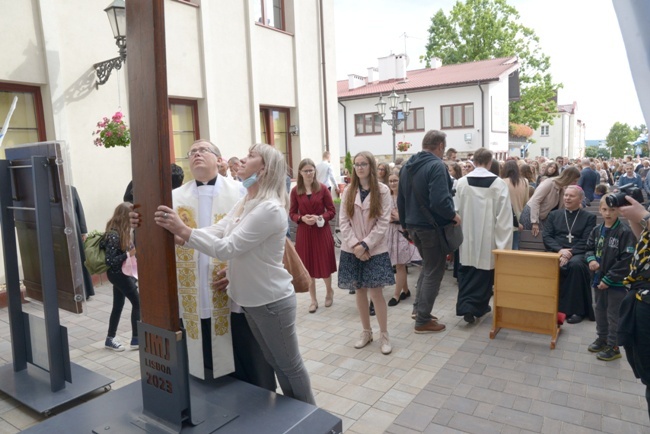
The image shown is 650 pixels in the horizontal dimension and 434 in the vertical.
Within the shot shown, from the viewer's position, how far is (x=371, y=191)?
15.9 feet

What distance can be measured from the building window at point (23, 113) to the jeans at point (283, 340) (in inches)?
235

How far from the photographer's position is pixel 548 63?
3584 cm

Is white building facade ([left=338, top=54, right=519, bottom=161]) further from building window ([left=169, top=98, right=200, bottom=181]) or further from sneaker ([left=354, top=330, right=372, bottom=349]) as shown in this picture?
sneaker ([left=354, top=330, right=372, bottom=349])

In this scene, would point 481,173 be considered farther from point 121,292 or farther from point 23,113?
point 23,113

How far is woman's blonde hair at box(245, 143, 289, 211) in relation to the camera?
2820 mm

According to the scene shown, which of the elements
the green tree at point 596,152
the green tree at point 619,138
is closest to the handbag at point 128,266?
the green tree at point 596,152

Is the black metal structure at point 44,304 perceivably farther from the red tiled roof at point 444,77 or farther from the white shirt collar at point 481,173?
the red tiled roof at point 444,77

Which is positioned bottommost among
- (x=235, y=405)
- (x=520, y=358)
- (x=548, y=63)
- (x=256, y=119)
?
(x=520, y=358)

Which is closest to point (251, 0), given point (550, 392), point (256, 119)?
point (256, 119)

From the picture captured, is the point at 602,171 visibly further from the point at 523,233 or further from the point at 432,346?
the point at 432,346

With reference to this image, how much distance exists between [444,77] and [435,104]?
78.5 inches

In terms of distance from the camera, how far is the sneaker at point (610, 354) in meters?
4.46

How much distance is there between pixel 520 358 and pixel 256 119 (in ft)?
25.8

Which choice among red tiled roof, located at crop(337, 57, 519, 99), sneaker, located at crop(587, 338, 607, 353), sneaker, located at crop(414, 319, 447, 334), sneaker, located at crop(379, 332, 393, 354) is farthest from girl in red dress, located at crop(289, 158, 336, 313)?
red tiled roof, located at crop(337, 57, 519, 99)
